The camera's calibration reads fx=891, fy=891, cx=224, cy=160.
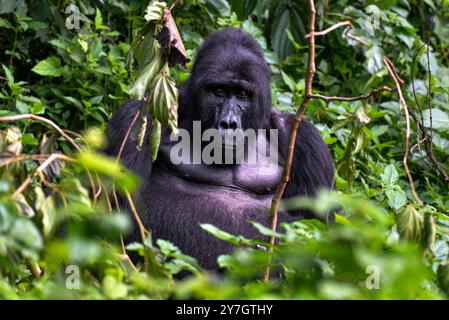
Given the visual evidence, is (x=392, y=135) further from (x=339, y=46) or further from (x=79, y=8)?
(x=79, y=8)

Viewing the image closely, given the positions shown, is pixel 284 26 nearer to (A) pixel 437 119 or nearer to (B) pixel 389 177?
(A) pixel 437 119

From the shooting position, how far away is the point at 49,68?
566 centimetres

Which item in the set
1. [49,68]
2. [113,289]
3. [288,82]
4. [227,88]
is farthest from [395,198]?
[113,289]

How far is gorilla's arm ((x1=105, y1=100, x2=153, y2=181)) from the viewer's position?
4.41m

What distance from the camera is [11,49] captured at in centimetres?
620

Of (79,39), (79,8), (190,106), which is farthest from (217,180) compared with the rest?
(79,8)

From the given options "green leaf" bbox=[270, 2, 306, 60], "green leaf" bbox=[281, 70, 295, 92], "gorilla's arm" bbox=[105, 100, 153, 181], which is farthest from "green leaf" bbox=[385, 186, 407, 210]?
"green leaf" bbox=[270, 2, 306, 60]

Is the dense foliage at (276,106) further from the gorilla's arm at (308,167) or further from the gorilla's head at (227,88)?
the gorilla's head at (227,88)

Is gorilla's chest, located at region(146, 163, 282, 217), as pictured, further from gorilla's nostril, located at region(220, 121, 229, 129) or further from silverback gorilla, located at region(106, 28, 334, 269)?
gorilla's nostril, located at region(220, 121, 229, 129)

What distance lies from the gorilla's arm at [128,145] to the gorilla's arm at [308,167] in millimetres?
767

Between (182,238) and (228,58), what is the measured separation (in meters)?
0.98

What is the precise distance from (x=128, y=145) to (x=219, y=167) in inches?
21.8

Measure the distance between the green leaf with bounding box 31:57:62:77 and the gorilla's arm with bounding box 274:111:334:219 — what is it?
1677 millimetres

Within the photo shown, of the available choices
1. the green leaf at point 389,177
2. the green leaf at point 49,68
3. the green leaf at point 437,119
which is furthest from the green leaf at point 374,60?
the green leaf at point 49,68
